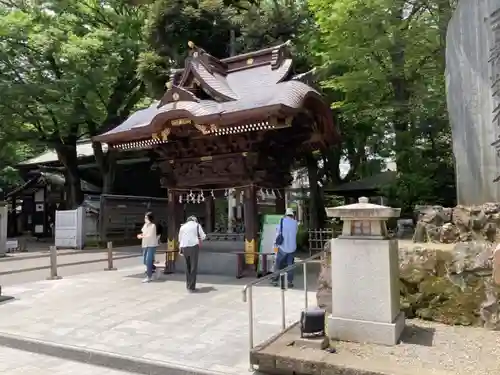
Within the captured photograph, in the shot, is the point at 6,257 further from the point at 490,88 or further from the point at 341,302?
the point at 490,88

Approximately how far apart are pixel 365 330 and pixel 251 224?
22.1 ft

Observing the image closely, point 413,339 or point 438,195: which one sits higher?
point 438,195

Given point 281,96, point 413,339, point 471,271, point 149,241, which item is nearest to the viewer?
point 413,339

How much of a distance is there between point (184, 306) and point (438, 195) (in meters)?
10.5

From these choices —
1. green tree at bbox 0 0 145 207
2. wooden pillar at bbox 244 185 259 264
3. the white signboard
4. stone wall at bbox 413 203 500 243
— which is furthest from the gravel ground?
green tree at bbox 0 0 145 207

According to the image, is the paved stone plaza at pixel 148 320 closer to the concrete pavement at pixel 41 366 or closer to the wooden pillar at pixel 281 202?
the concrete pavement at pixel 41 366

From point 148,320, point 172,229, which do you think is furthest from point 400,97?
point 148,320

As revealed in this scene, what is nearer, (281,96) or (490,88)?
(490,88)

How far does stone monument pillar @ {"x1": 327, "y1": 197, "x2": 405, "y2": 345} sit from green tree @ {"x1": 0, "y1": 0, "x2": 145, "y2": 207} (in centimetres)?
2072

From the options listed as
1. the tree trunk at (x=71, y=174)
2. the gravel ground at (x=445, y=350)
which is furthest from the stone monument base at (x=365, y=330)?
the tree trunk at (x=71, y=174)

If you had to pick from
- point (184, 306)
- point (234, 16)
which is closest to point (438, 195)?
point (184, 306)

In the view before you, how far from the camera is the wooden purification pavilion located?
1066 centimetres

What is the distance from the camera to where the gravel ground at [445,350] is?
450cm

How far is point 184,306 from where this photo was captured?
27.5ft
